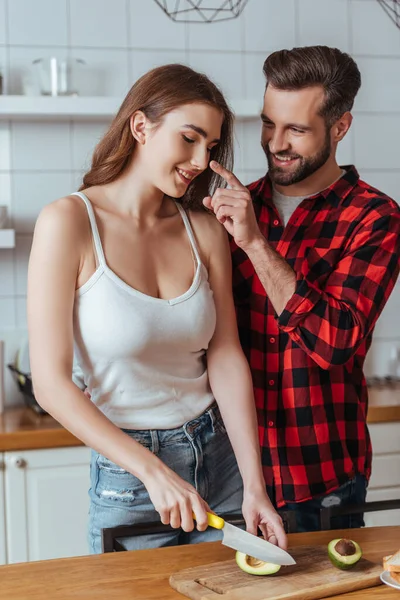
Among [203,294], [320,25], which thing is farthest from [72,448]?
[320,25]

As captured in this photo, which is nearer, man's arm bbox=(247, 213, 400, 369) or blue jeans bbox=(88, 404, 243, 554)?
blue jeans bbox=(88, 404, 243, 554)

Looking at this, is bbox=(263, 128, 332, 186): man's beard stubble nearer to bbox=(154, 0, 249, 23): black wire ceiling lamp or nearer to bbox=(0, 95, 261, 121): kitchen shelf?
bbox=(0, 95, 261, 121): kitchen shelf

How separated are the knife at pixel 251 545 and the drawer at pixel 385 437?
1.46 m

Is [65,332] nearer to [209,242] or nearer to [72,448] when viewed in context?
[209,242]

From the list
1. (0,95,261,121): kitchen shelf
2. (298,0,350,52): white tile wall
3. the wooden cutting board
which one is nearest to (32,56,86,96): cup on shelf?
(0,95,261,121): kitchen shelf

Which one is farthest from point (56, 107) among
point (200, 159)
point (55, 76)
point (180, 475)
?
point (180, 475)

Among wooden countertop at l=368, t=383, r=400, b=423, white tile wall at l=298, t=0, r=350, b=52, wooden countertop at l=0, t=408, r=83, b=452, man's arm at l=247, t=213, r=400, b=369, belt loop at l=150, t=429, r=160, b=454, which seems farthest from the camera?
white tile wall at l=298, t=0, r=350, b=52

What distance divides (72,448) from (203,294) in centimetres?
105

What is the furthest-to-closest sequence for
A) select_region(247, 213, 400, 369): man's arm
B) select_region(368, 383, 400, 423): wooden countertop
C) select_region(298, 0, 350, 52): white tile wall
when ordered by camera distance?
1. select_region(298, 0, 350, 52): white tile wall
2. select_region(368, 383, 400, 423): wooden countertop
3. select_region(247, 213, 400, 369): man's arm

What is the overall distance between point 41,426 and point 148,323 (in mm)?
1112

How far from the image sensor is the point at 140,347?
5.20ft

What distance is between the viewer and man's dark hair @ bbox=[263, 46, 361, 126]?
1837 mm

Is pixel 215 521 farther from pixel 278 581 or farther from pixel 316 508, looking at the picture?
pixel 316 508

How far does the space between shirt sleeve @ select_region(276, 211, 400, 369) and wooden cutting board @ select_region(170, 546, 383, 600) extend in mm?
456
